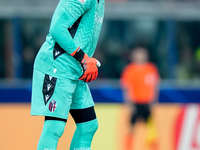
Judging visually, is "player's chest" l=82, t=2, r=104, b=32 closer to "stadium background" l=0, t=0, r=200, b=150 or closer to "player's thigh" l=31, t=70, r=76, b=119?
"player's thigh" l=31, t=70, r=76, b=119

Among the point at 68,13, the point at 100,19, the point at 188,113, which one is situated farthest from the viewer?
the point at 188,113

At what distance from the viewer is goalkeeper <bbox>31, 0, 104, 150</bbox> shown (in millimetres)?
3510

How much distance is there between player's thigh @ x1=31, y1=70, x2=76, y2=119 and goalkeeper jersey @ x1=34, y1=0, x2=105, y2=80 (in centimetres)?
6

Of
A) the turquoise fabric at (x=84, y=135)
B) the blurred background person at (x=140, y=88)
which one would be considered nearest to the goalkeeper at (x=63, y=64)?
the turquoise fabric at (x=84, y=135)

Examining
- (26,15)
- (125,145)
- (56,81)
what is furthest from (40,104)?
(26,15)

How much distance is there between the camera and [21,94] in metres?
7.73

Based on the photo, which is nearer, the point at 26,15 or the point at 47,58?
the point at 47,58

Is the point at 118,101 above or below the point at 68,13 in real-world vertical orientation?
below

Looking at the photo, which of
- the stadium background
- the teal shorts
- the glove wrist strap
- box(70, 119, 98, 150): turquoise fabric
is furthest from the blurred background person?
the glove wrist strap

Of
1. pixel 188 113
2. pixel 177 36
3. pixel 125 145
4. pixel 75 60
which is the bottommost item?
pixel 125 145

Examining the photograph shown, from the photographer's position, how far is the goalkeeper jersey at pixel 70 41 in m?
3.52

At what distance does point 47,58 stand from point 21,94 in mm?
4211

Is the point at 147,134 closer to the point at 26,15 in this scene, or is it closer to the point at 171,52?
the point at 171,52

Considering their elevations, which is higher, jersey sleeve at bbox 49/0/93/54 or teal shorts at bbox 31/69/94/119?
jersey sleeve at bbox 49/0/93/54
